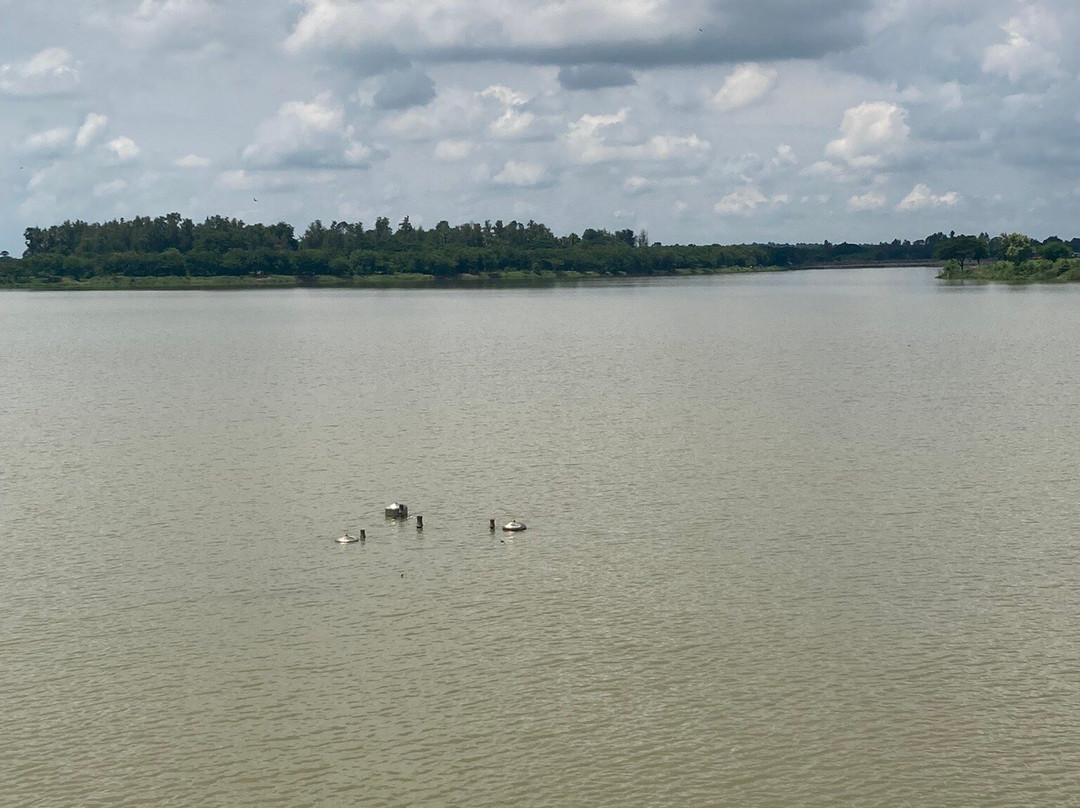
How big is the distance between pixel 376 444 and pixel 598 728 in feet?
90.0

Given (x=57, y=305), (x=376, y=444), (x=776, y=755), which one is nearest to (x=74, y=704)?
(x=776, y=755)

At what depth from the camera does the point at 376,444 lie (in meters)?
46.8

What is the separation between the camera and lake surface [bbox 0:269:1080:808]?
19578mm

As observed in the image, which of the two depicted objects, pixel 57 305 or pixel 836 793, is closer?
pixel 836 793

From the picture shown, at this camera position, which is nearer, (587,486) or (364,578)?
(364,578)

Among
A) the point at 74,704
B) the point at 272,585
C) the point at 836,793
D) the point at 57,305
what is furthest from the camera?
the point at 57,305

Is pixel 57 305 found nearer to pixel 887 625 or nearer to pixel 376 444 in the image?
pixel 376 444

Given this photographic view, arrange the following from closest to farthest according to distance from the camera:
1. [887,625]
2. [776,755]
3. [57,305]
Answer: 1. [776,755]
2. [887,625]
3. [57,305]

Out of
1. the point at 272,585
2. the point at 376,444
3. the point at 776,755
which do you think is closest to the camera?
the point at 776,755

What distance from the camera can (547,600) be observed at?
27.4 m

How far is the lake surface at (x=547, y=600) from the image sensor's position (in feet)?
64.2

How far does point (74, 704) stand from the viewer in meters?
22.1

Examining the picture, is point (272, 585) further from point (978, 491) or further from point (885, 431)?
point (885, 431)

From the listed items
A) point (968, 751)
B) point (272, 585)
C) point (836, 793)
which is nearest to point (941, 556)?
point (968, 751)
